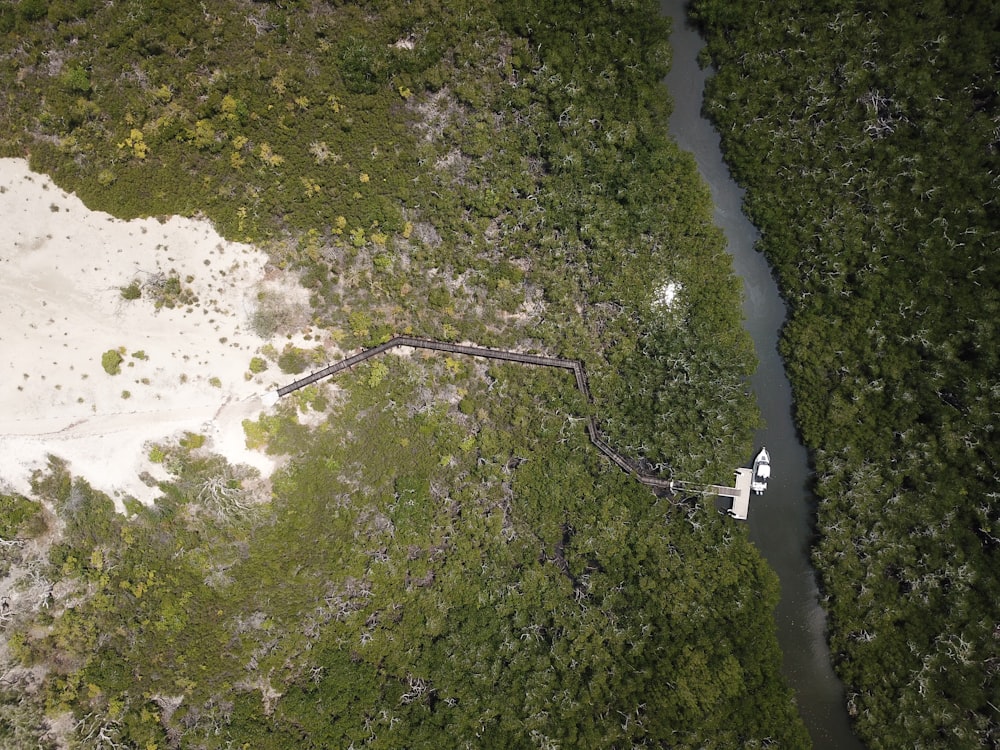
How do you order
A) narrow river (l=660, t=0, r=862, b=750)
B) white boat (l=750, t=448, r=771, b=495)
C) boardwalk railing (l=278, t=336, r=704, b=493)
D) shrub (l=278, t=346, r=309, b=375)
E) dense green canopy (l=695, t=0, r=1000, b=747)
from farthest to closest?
narrow river (l=660, t=0, r=862, b=750) → white boat (l=750, t=448, r=771, b=495) → boardwalk railing (l=278, t=336, r=704, b=493) → shrub (l=278, t=346, r=309, b=375) → dense green canopy (l=695, t=0, r=1000, b=747)

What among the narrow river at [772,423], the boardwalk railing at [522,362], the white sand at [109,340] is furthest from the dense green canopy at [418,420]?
the narrow river at [772,423]

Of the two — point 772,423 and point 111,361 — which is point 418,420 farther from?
point 772,423

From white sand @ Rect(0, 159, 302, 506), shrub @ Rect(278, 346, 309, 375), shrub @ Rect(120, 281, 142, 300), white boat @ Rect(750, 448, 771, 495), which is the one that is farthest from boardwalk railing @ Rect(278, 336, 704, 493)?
shrub @ Rect(120, 281, 142, 300)

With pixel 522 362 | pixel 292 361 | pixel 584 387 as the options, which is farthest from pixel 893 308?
pixel 292 361

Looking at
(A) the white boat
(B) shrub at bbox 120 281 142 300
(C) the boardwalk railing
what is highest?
(B) shrub at bbox 120 281 142 300

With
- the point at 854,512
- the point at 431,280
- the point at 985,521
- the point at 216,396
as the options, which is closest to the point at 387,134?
the point at 431,280

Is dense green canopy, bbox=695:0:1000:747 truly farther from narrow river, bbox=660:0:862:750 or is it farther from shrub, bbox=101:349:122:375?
shrub, bbox=101:349:122:375
